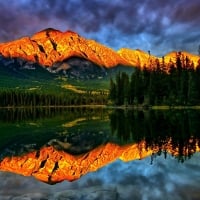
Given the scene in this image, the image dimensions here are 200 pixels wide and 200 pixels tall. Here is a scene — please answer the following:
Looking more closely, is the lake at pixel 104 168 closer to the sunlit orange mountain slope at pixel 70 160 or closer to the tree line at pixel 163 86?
the sunlit orange mountain slope at pixel 70 160

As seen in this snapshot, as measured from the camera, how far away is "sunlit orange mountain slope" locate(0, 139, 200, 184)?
84.0 feet

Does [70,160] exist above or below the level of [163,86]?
below

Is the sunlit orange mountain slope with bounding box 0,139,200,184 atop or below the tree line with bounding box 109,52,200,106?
below

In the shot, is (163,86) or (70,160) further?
(163,86)

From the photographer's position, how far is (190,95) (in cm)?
12950

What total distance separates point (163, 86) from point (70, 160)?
116m

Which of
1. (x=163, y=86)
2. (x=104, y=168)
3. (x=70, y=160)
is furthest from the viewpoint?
(x=163, y=86)

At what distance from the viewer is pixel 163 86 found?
14438 cm

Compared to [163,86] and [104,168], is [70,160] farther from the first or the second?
[163,86]

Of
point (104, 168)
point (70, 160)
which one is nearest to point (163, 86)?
Answer: point (70, 160)

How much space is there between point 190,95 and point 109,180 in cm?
11184

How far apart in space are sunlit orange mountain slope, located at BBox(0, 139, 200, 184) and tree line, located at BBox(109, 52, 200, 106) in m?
96.7

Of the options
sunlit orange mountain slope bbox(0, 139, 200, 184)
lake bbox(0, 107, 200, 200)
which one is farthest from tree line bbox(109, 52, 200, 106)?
sunlit orange mountain slope bbox(0, 139, 200, 184)

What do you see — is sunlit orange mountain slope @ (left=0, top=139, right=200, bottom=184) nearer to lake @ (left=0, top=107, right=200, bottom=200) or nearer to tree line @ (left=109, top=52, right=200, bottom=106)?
lake @ (left=0, top=107, right=200, bottom=200)
